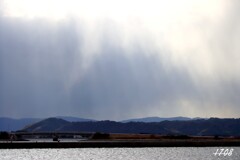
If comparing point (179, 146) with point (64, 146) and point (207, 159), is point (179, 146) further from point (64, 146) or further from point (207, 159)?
point (207, 159)

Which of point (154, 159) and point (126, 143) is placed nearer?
point (154, 159)

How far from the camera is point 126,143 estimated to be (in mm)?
170000

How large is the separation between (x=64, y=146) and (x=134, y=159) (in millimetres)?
63260

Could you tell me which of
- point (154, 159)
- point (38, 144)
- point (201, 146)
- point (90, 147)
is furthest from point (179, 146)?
point (154, 159)

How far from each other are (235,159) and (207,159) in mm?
5004

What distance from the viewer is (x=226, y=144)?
180 meters

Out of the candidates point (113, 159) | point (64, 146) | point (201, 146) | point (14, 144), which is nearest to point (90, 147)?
point (64, 146)

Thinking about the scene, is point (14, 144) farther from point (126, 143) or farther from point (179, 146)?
point (179, 146)

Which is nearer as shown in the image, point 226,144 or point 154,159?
point 154,159

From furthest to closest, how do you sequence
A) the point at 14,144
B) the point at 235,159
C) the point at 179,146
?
the point at 179,146, the point at 14,144, the point at 235,159

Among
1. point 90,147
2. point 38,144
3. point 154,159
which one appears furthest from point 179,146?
point 154,159

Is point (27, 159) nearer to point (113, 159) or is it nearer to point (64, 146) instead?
point (113, 159)

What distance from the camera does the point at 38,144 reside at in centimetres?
16775

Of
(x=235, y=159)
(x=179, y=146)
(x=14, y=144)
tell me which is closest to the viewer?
(x=235, y=159)
